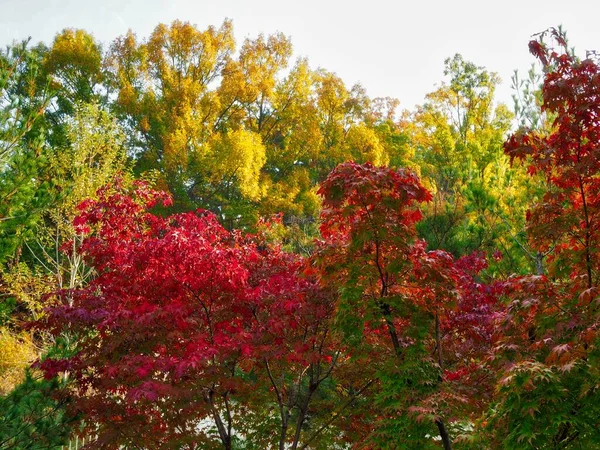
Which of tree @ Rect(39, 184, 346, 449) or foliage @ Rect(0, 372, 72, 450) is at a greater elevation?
tree @ Rect(39, 184, 346, 449)

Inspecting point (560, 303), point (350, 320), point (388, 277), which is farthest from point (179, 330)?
point (560, 303)

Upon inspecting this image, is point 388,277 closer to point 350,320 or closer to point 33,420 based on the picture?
point 350,320

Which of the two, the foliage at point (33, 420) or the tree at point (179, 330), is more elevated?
the tree at point (179, 330)

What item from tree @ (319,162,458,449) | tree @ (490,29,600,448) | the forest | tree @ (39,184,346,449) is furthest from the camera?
tree @ (39,184,346,449)

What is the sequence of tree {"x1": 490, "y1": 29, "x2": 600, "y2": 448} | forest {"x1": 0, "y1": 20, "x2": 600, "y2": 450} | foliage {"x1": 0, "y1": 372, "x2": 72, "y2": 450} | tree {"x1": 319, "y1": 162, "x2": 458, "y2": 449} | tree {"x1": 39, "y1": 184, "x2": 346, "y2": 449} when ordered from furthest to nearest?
foliage {"x1": 0, "y1": 372, "x2": 72, "y2": 450} → tree {"x1": 39, "y1": 184, "x2": 346, "y2": 449} → tree {"x1": 319, "y1": 162, "x2": 458, "y2": 449} → forest {"x1": 0, "y1": 20, "x2": 600, "y2": 450} → tree {"x1": 490, "y1": 29, "x2": 600, "y2": 448}


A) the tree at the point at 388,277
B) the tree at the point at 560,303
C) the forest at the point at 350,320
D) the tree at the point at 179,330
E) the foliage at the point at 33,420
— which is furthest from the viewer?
the foliage at the point at 33,420

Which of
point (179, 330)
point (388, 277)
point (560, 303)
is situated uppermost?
point (388, 277)

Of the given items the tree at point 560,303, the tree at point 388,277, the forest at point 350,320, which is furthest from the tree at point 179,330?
the tree at point 560,303

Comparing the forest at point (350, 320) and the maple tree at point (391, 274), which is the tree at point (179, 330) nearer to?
the forest at point (350, 320)

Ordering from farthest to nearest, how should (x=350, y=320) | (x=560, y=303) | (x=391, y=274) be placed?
1. (x=391, y=274)
2. (x=350, y=320)
3. (x=560, y=303)

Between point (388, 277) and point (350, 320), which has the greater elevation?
point (388, 277)

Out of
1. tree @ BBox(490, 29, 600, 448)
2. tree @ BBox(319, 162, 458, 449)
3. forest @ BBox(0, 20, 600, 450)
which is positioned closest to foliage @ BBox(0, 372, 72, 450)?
forest @ BBox(0, 20, 600, 450)

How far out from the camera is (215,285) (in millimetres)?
4617

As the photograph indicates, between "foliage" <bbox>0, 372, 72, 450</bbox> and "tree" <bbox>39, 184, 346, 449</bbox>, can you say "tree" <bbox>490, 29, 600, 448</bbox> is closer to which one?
"tree" <bbox>39, 184, 346, 449</bbox>
